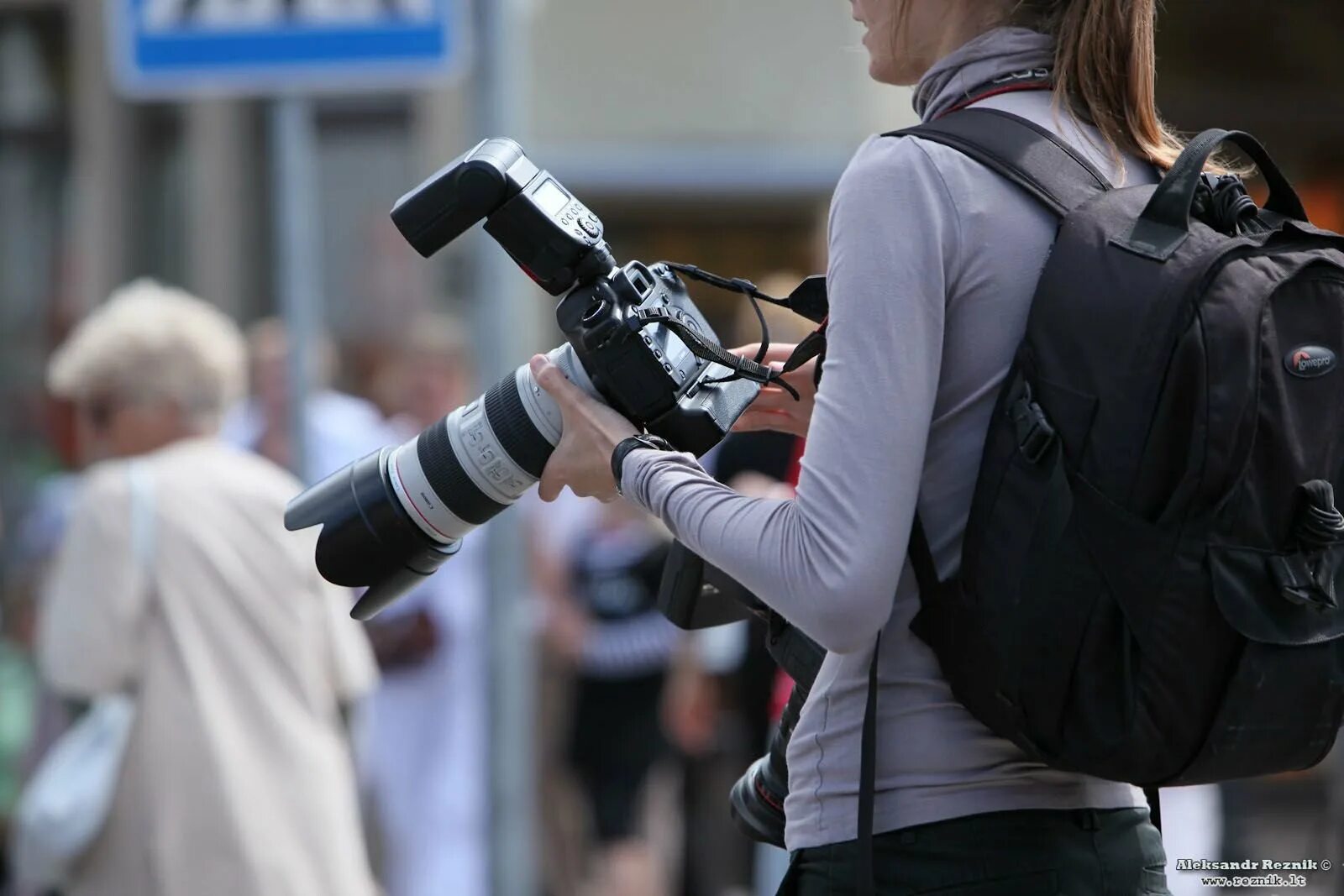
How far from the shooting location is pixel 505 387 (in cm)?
215

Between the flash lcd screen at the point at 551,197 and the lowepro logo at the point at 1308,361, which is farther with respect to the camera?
the flash lcd screen at the point at 551,197

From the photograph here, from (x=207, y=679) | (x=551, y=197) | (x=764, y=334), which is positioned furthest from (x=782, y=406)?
(x=207, y=679)

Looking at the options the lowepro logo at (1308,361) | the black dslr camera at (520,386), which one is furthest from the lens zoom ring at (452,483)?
the lowepro logo at (1308,361)

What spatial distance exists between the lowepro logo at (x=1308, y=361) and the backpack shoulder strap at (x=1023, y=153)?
0.25 metres

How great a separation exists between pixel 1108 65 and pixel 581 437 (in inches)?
27.2

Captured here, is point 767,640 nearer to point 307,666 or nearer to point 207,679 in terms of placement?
point 207,679

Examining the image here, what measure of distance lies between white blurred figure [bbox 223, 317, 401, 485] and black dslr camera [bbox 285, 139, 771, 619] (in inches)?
167

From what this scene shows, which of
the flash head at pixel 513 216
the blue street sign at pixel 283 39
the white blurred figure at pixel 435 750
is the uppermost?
the flash head at pixel 513 216

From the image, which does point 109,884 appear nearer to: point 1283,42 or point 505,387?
point 505,387

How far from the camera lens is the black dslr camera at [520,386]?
2057 millimetres

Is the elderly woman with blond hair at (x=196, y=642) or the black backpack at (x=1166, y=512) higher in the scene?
the black backpack at (x=1166, y=512)

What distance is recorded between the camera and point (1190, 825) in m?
4.43

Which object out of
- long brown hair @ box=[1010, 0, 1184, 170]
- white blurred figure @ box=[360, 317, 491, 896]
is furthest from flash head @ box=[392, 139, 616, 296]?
white blurred figure @ box=[360, 317, 491, 896]

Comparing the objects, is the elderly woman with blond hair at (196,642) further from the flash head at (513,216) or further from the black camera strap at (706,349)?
the black camera strap at (706,349)
